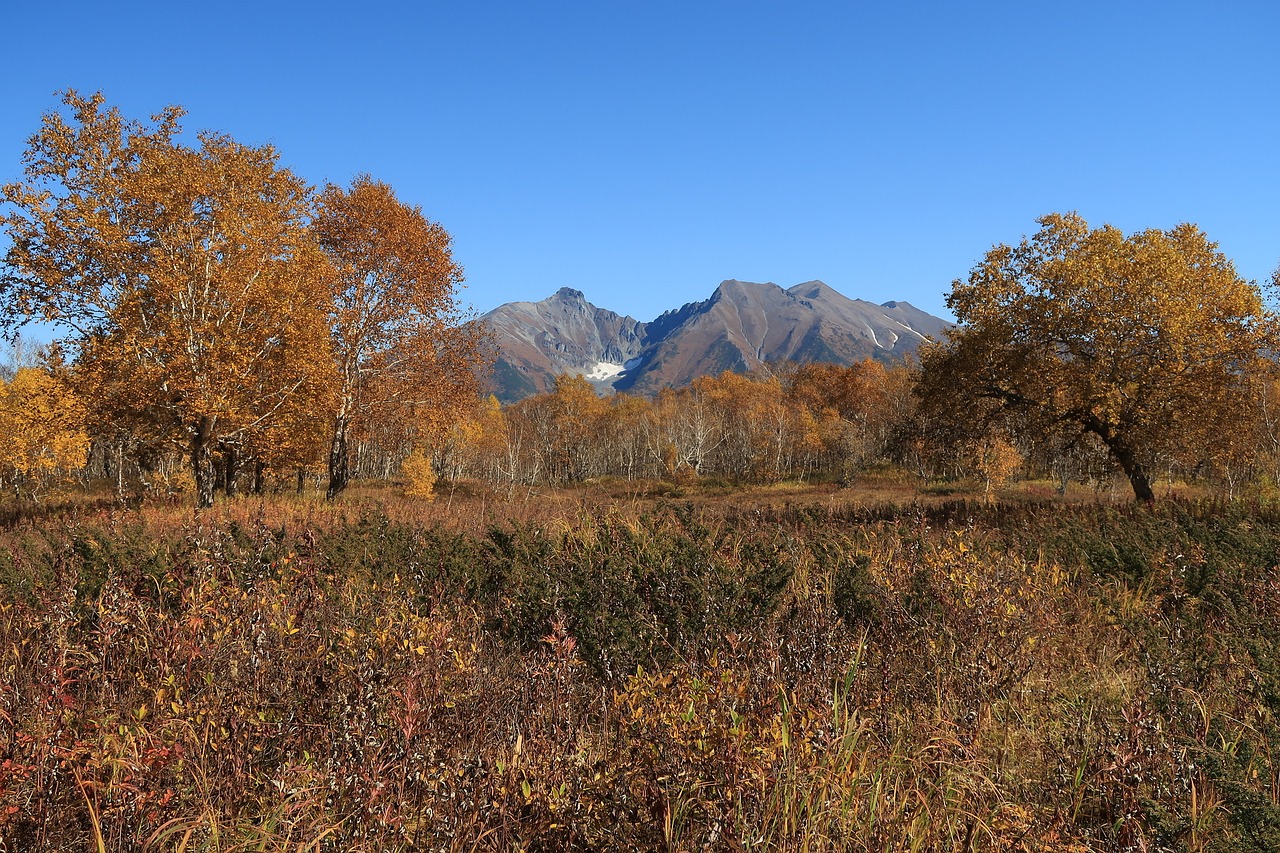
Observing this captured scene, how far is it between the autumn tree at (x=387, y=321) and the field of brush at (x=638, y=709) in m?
17.2

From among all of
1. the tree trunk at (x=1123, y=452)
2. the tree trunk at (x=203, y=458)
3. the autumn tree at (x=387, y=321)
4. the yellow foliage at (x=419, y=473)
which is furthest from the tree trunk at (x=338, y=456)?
the tree trunk at (x=1123, y=452)

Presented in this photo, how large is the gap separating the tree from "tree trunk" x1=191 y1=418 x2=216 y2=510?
65.1ft

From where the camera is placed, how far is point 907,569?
6.58 meters

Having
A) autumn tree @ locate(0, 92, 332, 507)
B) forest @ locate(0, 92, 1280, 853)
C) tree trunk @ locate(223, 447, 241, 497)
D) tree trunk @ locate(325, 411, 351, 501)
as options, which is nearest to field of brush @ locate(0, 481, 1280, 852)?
forest @ locate(0, 92, 1280, 853)

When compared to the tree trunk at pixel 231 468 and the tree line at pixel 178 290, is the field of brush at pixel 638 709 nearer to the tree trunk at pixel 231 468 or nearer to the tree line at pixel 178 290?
the tree line at pixel 178 290

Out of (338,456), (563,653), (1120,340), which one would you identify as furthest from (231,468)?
(1120,340)

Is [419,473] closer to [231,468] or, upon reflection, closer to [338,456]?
[338,456]

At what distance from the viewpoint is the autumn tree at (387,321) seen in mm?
23484

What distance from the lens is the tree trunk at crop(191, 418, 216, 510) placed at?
55.4 ft

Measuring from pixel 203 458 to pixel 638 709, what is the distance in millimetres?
18580

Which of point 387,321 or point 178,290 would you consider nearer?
point 178,290

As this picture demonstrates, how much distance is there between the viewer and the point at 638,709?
9.89 ft

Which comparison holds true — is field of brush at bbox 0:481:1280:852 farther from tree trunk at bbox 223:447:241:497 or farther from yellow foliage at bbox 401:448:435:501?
yellow foliage at bbox 401:448:435:501

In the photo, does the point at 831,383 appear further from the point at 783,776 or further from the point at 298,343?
the point at 783,776
